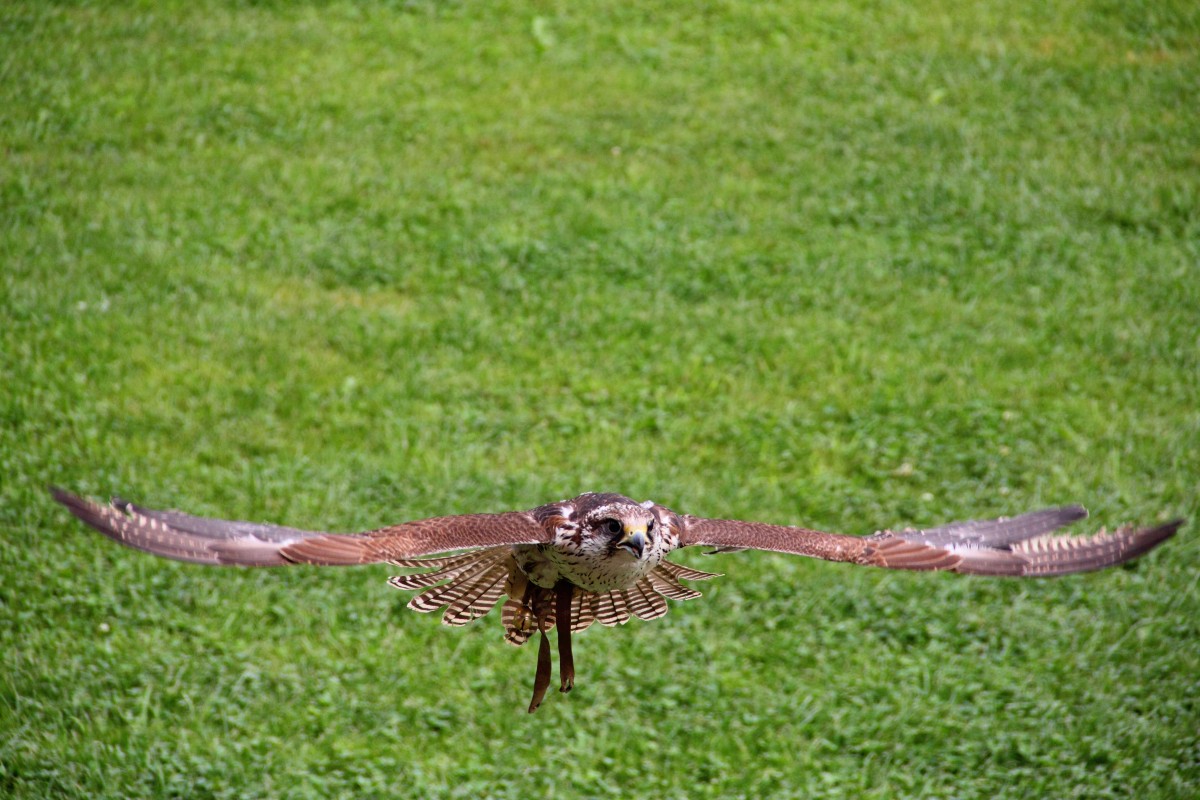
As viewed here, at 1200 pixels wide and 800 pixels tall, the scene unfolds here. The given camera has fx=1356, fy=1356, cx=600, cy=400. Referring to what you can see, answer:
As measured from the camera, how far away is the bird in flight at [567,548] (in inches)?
169

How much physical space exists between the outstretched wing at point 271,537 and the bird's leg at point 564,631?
0.50 meters

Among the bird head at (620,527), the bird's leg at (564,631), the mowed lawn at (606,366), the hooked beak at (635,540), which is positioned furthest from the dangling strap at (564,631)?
the mowed lawn at (606,366)

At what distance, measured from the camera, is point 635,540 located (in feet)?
15.4

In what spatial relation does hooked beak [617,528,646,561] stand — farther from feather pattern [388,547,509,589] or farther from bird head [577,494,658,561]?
feather pattern [388,547,509,589]

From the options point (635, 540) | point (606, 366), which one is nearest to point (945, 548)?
→ point (635, 540)

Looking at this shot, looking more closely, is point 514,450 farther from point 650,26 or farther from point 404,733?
point 650,26

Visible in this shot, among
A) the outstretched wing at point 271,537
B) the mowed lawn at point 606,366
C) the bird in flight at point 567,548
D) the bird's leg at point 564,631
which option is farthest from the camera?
the mowed lawn at point 606,366

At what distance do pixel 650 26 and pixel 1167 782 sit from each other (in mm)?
8814

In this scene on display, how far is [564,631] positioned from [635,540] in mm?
646

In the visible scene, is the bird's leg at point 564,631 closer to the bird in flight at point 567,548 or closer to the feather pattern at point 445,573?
the bird in flight at point 567,548

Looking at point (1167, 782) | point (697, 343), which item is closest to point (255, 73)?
point (697, 343)

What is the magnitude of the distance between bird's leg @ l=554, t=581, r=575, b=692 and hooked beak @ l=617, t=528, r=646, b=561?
561mm

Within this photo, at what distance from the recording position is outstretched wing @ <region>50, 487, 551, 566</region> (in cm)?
409

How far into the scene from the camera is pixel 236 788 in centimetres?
621
